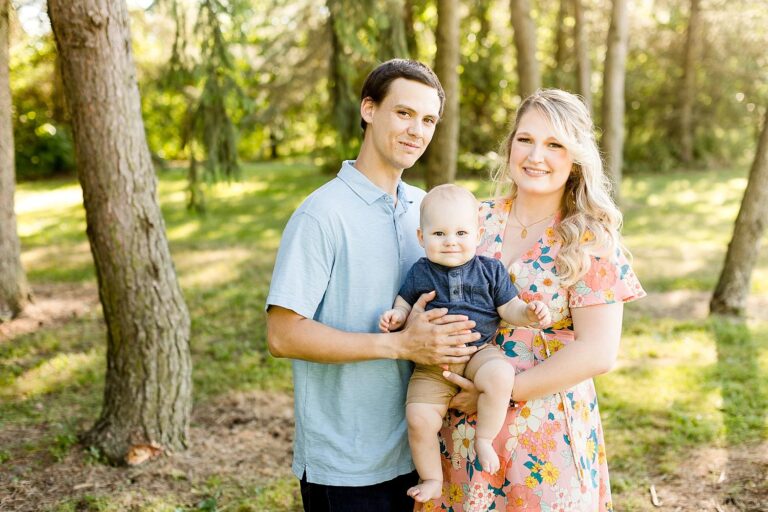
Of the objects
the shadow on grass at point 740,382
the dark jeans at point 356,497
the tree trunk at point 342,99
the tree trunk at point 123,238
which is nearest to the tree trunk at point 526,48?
the tree trunk at point 342,99

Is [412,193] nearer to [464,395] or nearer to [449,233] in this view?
[449,233]

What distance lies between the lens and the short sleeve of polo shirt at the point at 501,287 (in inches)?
82.7

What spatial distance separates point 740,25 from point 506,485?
17.3m

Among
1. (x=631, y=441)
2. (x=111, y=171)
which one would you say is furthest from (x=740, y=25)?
(x=111, y=171)

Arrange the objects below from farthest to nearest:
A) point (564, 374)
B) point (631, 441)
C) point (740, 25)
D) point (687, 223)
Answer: point (740, 25) < point (687, 223) < point (631, 441) < point (564, 374)

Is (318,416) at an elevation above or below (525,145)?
below

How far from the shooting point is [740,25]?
16.1m

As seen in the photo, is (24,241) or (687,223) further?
(687,223)

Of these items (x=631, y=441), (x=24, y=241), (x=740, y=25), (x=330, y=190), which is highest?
(x=740, y=25)

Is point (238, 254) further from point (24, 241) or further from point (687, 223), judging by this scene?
point (687, 223)

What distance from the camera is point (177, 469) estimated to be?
392 cm

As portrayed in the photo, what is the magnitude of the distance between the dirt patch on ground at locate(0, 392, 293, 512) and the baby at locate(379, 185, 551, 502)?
2047 millimetres

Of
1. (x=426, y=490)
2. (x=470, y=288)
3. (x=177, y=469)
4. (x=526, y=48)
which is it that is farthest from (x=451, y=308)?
(x=526, y=48)

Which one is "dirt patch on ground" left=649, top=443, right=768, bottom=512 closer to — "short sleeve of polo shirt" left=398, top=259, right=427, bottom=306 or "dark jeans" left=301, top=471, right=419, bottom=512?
"dark jeans" left=301, top=471, right=419, bottom=512
